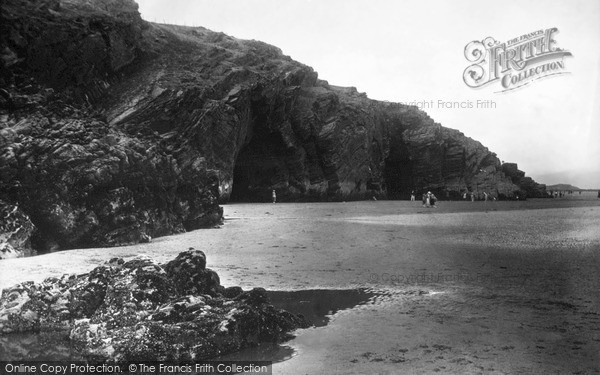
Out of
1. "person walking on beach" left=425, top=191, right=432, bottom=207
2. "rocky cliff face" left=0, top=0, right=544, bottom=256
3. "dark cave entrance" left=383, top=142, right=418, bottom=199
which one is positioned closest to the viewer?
"rocky cliff face" left=0, top=0, right=544, bottom=256

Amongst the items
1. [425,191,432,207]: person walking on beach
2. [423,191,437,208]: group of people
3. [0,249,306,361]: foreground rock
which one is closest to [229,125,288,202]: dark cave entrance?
[423,191,437,208]: group of people

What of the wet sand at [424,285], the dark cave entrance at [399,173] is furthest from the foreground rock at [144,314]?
the dark cave entrance at [399,173]

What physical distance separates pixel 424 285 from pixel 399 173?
6204 centimetres

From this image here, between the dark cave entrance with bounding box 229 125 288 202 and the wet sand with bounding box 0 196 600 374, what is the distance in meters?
29.8

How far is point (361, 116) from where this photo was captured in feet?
192

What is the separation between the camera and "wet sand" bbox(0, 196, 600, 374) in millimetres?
6016

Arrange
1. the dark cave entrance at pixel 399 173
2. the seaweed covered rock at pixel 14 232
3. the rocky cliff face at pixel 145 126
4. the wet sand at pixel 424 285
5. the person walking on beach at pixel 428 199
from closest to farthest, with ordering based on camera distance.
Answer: the wet sand at pixel 424 285, the seaweed covered rock at pixel 14 232, the rocky cliff face at pixel 145 126, the person walking on beach at pixel 428 199, the dark cave entrance at pixel 399 173

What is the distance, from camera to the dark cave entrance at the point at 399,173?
69500 millimetres

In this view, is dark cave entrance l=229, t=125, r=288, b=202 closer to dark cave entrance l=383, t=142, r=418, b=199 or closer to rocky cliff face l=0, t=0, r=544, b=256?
rocky cliff face l=0, t=0, r=544, b=256

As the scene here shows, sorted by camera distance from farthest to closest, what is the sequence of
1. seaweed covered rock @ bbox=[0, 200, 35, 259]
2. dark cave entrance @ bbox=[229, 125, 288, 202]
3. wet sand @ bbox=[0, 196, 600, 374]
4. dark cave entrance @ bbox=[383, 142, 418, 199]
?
dark cave entrance @ bbox=[383, 142, 418, 199] → dark cave entrance @ bbox=[229, 125, 288, 202] → seaweed covered rock @ bbox=[0, 200, 35, 259] → wet sand @ bbox=[0, 196, 600, 374]

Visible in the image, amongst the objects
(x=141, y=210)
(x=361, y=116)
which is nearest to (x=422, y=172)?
(x=361, y=116)

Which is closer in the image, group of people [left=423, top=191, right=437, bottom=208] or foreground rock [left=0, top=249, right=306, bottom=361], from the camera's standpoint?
foreground rock [left=0, top=249, right=306, bottom=361]

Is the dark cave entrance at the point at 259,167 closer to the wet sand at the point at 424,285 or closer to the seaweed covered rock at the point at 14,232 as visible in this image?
the wet sand at the point at 424,285

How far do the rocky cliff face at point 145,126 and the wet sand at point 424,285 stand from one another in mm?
1911
